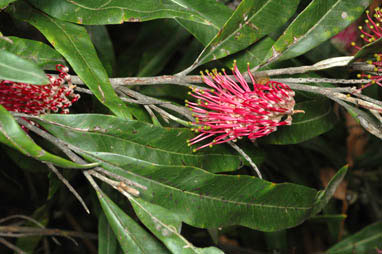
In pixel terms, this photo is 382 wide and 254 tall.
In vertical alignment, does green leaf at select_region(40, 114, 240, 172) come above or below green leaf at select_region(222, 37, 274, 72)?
below

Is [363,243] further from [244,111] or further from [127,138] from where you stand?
[127,138]

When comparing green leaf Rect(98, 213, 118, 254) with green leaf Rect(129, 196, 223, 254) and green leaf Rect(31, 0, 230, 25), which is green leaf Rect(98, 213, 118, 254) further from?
green leaf Rect(31, 0, 230, 25)

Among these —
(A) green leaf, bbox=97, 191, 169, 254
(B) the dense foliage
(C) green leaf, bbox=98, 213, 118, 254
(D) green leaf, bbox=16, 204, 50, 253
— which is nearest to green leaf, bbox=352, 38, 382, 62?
(B) the dense foliage

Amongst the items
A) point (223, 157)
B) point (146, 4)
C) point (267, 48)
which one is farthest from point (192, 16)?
point (223, 157)

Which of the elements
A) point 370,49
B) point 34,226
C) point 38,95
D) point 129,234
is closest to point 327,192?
point 370,49

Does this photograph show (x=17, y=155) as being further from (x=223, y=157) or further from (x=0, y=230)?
(x=223, y=157)
